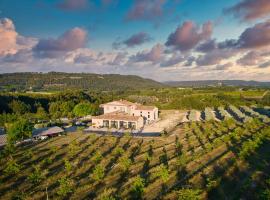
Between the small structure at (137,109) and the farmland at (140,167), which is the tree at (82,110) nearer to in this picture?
the small structure at (137,109)

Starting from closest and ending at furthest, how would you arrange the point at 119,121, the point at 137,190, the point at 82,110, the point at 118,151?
the point at 137,190, the point at 118,151, the point at 119,121, the point at 82,110

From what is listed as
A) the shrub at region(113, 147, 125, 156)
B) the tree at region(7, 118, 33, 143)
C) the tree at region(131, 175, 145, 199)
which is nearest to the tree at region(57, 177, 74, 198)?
the tree at region(131, 175, 145, 199)

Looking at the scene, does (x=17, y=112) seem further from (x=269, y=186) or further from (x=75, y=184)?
(x=269, y=186)

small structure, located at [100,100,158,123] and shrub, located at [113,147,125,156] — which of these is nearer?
shrub, located at [113,147,125,156]

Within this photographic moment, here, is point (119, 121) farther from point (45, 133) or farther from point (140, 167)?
point (140, 167)

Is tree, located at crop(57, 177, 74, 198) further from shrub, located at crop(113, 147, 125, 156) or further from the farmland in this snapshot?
shrub, located at crop(113, 147, 125, 156)

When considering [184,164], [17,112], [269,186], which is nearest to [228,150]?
[184,164]

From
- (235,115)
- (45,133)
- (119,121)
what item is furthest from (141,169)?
(235,115)

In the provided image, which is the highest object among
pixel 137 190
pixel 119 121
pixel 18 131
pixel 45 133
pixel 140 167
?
pixel 18 131

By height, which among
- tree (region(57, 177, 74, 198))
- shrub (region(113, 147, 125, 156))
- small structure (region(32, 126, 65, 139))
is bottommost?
small structure (region(32, 126, 65, 139))

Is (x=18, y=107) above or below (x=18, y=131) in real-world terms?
below
